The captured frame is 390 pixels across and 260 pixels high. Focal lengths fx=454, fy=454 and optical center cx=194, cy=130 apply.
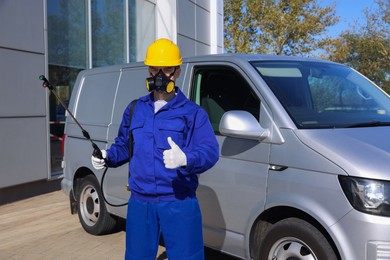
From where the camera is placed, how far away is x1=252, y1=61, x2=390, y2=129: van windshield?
3.46m

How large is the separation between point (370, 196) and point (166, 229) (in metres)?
1.26

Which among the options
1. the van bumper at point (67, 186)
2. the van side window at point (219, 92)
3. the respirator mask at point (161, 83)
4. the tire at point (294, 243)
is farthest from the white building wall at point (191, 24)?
the respirator mask at point (161, 83)

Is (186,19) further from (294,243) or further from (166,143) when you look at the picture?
(166,143)

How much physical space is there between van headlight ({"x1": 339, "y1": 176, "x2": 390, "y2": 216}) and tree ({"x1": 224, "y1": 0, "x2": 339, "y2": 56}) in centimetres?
2432

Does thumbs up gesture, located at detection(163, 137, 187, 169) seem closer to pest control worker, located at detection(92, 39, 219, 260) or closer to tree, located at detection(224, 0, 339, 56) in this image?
pest control worker, located at detection(92, 39, 219, 260)

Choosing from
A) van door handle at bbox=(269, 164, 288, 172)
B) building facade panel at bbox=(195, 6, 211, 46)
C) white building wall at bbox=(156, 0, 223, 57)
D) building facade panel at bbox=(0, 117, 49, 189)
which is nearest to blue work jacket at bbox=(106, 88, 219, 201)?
van door handle at bbox=(269, 164, 288, 172)

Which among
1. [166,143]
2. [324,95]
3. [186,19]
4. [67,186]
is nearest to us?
[166,143]

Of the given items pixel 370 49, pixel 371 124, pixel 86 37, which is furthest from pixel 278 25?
pixel 371 124

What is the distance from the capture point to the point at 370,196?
9.08 ft

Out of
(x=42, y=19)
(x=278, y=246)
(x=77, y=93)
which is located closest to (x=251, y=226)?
(x=278, y=246)

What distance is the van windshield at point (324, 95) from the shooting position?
11.3 feet

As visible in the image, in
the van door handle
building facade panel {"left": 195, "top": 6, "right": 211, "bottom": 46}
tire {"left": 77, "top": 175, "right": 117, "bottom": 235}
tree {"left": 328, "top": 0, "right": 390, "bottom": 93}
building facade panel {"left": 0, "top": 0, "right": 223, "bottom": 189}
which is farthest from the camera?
tree {"left": 328, "top": 0, "right": 390, "bottom": 93}

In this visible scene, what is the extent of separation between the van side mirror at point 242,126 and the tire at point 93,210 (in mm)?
2403

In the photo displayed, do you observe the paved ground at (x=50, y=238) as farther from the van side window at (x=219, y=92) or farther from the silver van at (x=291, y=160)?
the van side window at (x=219, y=92)
